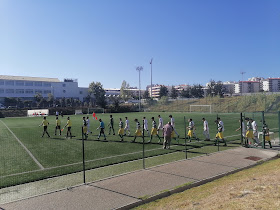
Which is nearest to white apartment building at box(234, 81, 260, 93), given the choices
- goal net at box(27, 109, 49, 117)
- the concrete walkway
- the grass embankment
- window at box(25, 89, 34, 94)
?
window at box(25, 89, 34, 94)

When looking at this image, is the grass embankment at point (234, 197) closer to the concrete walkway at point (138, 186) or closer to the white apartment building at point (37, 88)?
the concrete walkway at point (138, 186)

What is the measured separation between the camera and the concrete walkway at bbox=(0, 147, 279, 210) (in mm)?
6859

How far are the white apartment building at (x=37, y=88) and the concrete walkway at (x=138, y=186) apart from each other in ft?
306

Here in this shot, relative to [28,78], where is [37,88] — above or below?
below

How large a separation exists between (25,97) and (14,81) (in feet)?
23.1

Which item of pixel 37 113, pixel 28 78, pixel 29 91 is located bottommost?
pixel 37 113

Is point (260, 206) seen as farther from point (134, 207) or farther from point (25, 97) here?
point (25, 97)

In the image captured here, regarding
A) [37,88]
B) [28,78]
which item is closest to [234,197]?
[37,88]

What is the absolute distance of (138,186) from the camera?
813cm

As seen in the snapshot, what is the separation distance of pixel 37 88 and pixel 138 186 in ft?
325

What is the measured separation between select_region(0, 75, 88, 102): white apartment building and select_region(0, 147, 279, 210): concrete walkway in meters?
93.4

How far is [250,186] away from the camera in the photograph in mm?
6656

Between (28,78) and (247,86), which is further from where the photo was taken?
(247,86)

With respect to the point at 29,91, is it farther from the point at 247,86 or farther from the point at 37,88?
the point at 247,86
